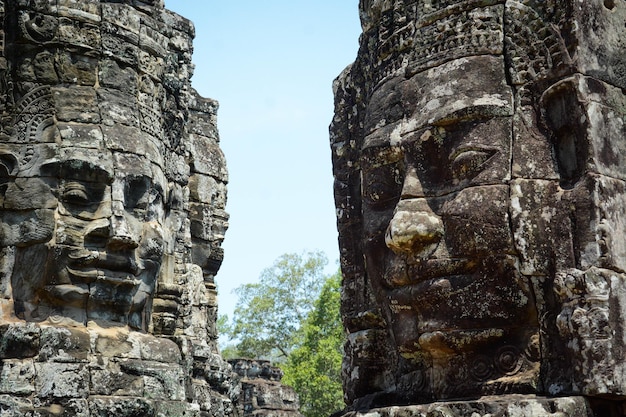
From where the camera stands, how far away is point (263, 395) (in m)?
21.6

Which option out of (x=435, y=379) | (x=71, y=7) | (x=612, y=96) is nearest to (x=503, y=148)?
(x=612, y=96)

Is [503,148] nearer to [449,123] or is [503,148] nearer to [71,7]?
[449,123]

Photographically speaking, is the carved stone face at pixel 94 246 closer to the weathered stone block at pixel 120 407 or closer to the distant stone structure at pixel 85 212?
the distant stone structure at pixel 85 212

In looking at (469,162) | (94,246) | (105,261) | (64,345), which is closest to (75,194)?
(94,246)

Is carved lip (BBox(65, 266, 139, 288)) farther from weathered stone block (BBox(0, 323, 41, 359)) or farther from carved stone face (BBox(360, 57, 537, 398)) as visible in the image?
carved stone face (BBox(360, 57, 537, 398))

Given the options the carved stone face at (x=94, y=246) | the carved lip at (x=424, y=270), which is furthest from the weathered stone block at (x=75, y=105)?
the carved lip at (x=424, y=270)

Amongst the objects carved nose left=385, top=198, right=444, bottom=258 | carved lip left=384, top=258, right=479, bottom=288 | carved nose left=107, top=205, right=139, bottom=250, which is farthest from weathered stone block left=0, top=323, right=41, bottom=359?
carved nose left=385, top=198, right=444, bottom=258

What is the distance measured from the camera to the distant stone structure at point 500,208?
452 cm

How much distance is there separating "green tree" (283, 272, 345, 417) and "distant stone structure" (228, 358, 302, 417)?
24.4 feet

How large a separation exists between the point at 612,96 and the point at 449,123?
0.84m

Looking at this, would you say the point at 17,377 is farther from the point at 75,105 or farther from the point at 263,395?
the point at 263,395

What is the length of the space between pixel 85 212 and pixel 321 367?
77.0 feet

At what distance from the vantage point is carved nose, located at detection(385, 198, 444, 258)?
16.3 feet

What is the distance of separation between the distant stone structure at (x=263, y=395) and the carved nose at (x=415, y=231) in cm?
1648
